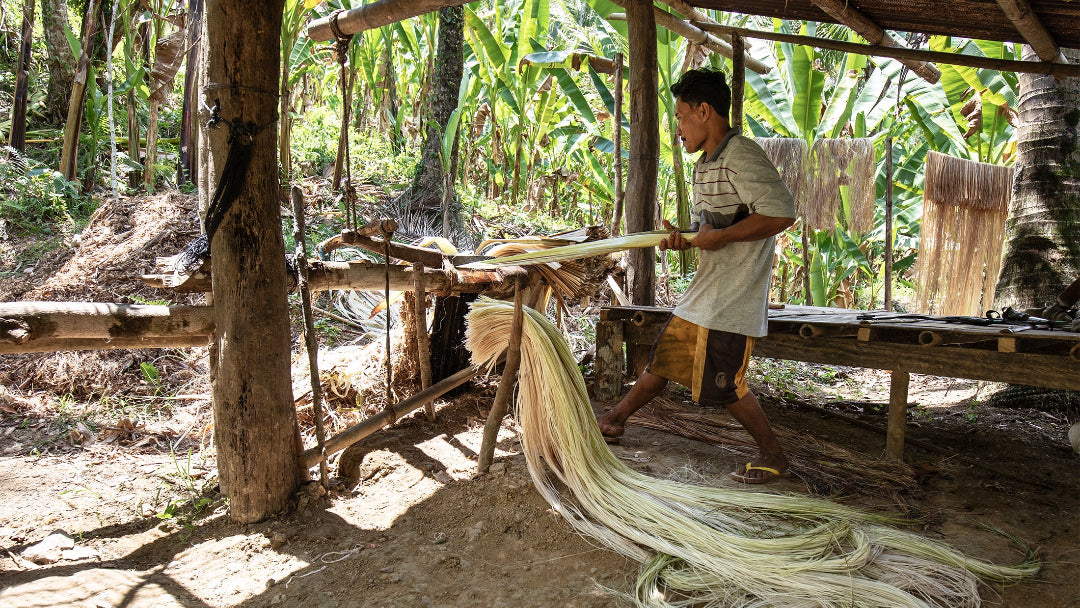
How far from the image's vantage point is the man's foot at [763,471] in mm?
2824

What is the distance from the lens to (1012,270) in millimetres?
4609

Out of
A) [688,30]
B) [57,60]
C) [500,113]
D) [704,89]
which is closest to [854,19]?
[688,30]

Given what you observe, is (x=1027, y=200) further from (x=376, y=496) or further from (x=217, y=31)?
(x=217, y=31)

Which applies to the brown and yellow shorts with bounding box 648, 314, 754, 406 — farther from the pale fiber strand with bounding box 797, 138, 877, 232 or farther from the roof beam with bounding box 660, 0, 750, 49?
the pale fiber strand with bounding box 797, 138, 877, 232

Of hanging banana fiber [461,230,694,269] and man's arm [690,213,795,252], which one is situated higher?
man's arm [690,213,795,252]

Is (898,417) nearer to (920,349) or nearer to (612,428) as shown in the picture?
(920,349)

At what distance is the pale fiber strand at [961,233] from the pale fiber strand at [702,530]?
3307 mm

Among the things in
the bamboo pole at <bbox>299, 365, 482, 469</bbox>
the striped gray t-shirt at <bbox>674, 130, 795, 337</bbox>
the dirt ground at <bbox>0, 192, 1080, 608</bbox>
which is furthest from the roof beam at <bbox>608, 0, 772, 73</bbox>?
the bamboo pole at <bbox>299, 365, 482, 469</bbox>

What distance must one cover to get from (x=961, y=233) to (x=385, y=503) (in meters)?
4.69

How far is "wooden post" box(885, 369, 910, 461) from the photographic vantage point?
3.23 metres

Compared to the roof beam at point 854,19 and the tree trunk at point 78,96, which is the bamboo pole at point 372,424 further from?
the tree trunk at point 78,96

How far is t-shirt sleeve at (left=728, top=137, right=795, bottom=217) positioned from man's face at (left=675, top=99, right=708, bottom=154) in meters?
0.15

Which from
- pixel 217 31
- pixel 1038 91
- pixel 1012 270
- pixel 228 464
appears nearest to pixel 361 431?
pixel 228 464

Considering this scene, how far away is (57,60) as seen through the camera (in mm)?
7320
